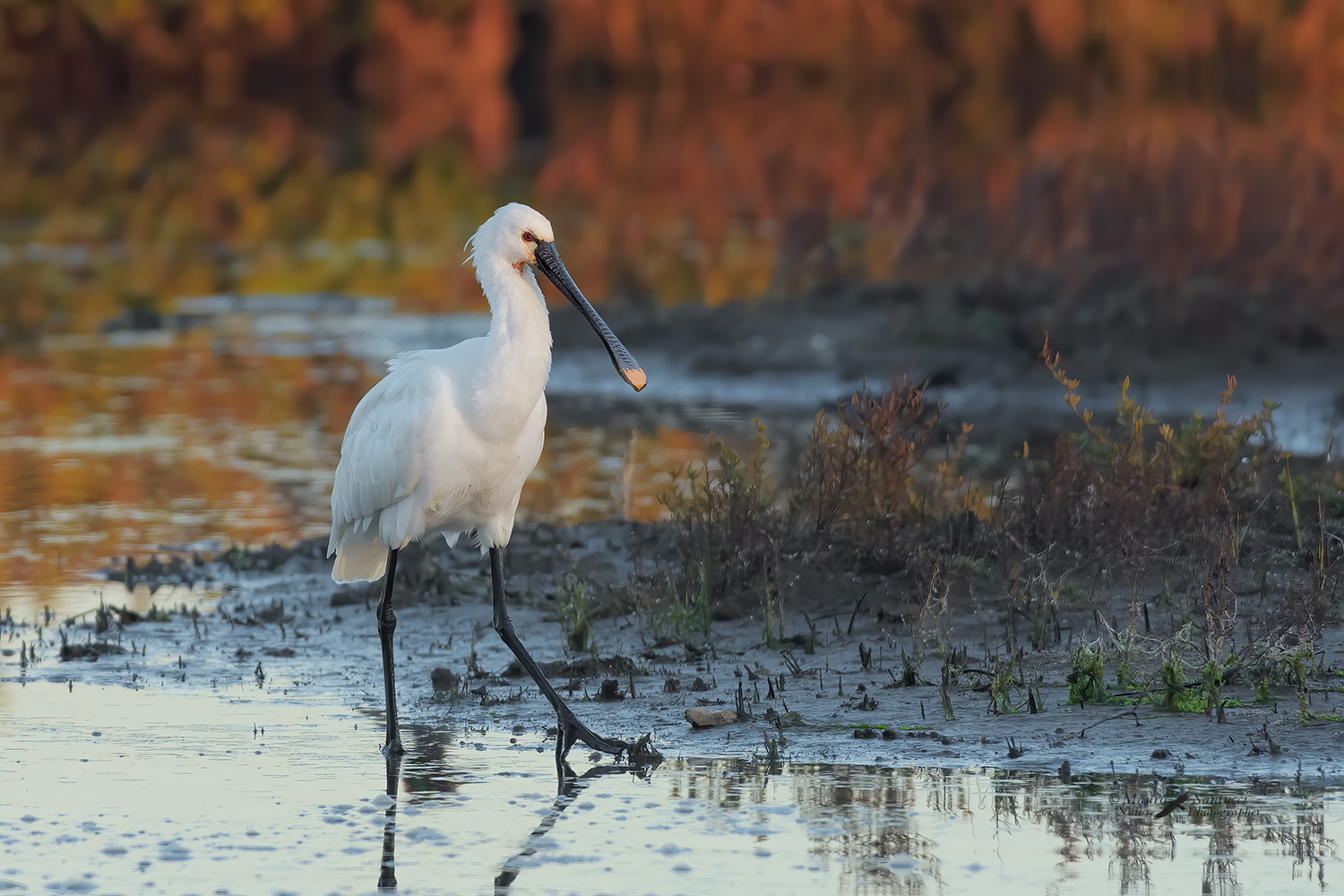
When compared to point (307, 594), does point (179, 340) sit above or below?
above

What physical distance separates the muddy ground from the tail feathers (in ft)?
1.57

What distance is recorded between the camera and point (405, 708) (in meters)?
8.15

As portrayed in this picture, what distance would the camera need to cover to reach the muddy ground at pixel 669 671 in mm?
7062

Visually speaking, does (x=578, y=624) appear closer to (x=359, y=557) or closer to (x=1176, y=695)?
(x=359, y=557)

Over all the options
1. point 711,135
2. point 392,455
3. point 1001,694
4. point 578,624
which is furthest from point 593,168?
point 1001,694

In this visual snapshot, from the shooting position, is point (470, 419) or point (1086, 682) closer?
point (1086, 682)

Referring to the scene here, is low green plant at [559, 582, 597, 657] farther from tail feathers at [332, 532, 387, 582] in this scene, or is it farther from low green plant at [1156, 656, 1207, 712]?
low green plant at [1156, 656, 1207, 712]

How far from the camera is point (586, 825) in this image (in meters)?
6.48

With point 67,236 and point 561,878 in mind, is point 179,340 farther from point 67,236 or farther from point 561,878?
point 561,878

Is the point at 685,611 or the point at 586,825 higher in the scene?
the point at 685,611

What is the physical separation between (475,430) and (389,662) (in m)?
0.91

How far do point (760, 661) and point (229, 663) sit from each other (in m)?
2.31

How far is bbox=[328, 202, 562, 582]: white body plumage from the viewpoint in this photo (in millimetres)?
7527

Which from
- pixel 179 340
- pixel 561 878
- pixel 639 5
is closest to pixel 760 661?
pixel 561 878
